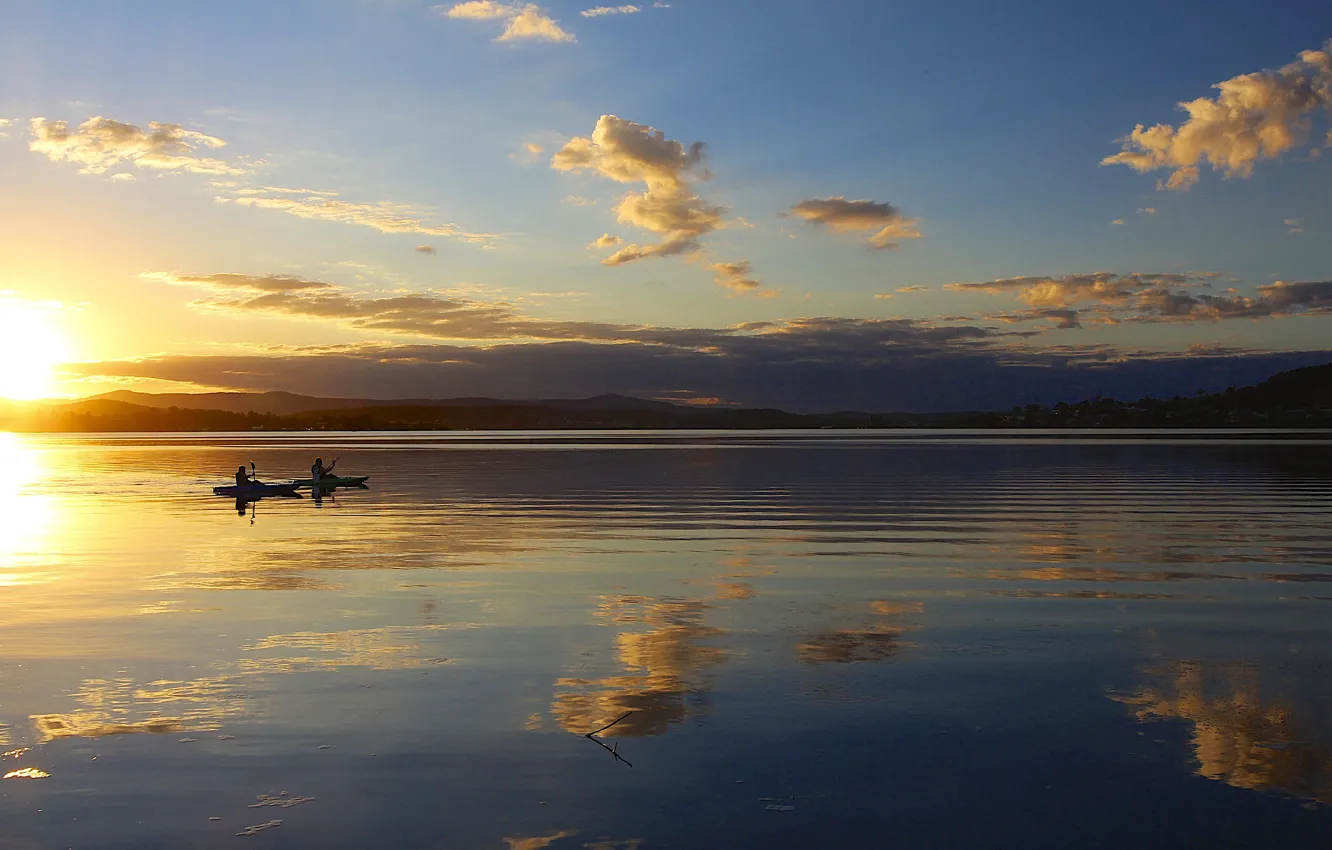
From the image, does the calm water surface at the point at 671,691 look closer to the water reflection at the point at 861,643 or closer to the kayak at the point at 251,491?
the water reflection at the point at 861,643

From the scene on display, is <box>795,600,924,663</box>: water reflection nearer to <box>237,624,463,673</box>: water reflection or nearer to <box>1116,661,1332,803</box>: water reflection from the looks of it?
<box>1116,661,1332,803</box>: water reflection

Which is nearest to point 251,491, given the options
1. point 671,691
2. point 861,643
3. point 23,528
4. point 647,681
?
point 23,528

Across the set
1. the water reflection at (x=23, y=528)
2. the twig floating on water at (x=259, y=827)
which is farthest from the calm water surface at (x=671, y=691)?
the water reflection at (x=23, y=528)

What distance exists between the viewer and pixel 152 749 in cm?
1130

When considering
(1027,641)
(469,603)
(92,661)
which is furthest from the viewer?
(469,603)

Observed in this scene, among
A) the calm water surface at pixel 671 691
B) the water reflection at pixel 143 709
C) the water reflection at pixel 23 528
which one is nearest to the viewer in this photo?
the calm water surface at pixel 671 691

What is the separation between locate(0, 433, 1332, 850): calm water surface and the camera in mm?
9523

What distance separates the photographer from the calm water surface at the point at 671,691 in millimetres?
9523

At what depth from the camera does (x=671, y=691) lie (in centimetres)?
1368

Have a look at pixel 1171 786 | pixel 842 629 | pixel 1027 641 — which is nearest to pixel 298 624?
pixel 842 629

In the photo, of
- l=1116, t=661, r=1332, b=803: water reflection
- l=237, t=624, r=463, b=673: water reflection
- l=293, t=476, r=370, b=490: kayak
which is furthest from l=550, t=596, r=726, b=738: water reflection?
l=293, t=476, r=370, b=490: kayak

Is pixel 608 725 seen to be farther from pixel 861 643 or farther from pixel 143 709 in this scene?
pixel 143 709

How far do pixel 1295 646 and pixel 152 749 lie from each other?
16.1m

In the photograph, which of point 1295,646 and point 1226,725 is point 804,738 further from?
point 1295,646
